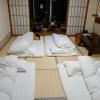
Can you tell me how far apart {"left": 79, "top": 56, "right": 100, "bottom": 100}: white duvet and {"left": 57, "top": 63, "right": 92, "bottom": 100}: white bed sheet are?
78 mm

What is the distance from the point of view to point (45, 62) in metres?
2.69

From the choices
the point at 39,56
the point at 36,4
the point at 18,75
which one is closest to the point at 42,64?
the point at 39,56

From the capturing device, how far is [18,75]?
2115 millimetres

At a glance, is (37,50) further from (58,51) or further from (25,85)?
(25,85)

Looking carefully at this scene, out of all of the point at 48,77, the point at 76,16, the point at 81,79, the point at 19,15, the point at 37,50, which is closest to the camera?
the point at 81,79

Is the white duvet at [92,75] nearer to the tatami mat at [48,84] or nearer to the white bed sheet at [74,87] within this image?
the white bed sheet at [74,87]

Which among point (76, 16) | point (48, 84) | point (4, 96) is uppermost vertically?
point (76, 16)

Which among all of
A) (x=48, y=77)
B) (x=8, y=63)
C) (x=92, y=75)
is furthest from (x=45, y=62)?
(x=92, y=75)

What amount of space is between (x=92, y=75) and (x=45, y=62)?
107 centimetres

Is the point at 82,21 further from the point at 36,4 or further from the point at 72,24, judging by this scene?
the point at 36,4

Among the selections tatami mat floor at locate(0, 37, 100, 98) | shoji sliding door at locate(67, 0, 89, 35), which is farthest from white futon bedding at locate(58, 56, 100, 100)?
shoji sliding door at locate(67, 0, 89, 35)

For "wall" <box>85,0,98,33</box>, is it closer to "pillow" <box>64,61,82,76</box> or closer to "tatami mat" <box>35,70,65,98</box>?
"pillow" <box>64,61,82,76</box>

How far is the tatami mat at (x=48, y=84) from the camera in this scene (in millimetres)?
1815

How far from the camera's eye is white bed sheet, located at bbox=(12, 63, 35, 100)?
170cm
